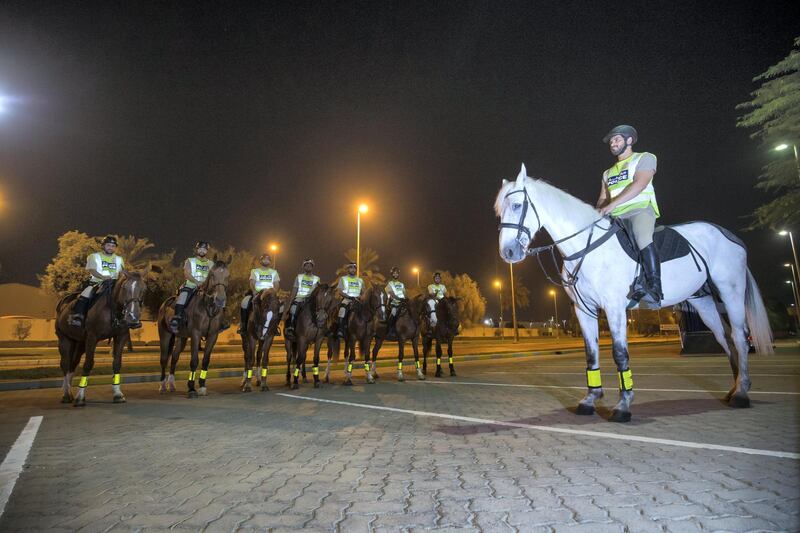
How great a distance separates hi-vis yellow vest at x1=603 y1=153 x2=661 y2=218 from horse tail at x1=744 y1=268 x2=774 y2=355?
104 inches

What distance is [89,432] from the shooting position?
18.6 feet

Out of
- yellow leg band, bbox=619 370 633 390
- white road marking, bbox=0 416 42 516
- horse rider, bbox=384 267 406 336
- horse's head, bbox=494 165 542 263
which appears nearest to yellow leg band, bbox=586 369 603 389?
yellow leg band, bbox=619 370 633 390

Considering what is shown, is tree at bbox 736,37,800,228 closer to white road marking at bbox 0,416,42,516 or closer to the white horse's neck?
the white horse's neck

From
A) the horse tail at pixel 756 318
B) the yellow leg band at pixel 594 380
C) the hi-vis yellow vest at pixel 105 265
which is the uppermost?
the hi-vis yellow vest at pixel 105 265

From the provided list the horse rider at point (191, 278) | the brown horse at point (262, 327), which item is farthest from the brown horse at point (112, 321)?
the brown horse at point (262, 327)

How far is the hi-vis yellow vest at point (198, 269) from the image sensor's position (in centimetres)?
1053

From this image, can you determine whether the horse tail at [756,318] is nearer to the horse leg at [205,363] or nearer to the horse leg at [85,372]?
the horse leg at [205,363]

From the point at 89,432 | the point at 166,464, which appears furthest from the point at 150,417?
the point at 166,464

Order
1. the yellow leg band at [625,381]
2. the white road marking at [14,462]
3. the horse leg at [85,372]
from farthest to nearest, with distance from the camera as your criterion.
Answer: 1. the horse leg at [85,372]
2. the yellow leg band at [625,381]
3. the white road marking at [14,462]

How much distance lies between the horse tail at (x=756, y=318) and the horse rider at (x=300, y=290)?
396 inches

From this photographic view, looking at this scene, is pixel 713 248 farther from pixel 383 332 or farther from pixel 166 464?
pixel 383 332

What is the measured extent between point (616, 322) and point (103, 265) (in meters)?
10.4

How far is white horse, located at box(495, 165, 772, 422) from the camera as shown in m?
5.82

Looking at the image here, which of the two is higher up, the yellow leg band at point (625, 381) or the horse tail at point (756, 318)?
the horse tail at point (756, 318)
